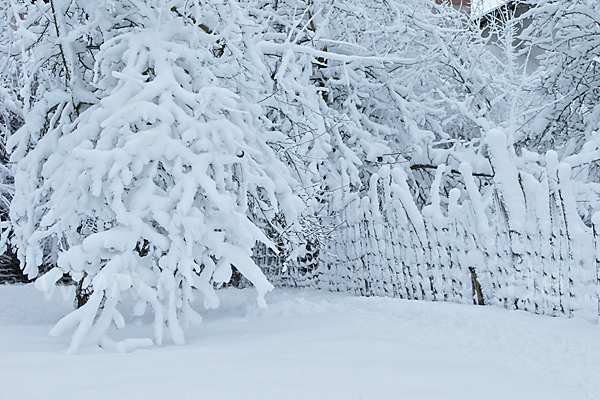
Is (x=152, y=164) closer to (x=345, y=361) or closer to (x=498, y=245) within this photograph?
(x=345, y=361)

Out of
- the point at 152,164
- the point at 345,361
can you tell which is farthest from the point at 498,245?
the point at 152,164

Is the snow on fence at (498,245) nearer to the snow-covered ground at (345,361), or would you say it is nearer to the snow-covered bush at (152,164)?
the snow-covered ground at (345,361)

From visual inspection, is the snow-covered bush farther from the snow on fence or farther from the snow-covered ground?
the snow on fence

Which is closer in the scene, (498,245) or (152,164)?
(152,164)

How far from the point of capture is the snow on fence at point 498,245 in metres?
3.64

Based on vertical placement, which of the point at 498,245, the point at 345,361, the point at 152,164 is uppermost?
the point at 152,164

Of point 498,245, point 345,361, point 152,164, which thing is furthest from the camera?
point 498,245

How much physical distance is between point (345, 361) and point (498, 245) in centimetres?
202

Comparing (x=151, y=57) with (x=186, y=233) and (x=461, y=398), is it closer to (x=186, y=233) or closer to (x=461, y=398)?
(x=186, y=233)

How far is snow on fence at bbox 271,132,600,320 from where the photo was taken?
364cm

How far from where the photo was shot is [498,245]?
13.5 ft

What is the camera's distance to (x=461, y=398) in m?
2.14

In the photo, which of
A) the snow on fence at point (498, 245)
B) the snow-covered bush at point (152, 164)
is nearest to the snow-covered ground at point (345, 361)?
the snow on fence at point (498, 245)

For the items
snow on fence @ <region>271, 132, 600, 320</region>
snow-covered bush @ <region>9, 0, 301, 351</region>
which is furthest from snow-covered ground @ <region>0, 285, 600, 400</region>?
snow-covered bush @ <region>9, 0, 301, 351</region>
